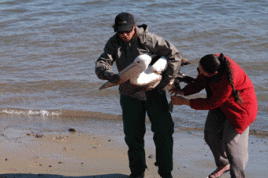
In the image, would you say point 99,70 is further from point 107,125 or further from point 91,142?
point 107,125

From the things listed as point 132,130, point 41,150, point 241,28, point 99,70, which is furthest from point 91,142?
point 241,28

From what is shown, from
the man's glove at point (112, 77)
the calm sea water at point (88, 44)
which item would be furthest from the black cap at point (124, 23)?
the calm sea water at point (88, 44)

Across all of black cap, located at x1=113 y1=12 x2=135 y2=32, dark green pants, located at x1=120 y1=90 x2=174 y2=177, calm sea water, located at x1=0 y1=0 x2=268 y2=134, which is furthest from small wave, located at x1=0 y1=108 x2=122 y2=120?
black cap, located at x1=113 y1=12 x2=135 y2=32

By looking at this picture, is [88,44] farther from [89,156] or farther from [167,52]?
[167,52]

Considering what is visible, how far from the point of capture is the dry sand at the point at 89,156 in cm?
406

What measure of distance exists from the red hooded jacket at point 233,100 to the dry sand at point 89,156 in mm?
907

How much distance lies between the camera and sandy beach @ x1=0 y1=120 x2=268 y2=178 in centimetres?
407

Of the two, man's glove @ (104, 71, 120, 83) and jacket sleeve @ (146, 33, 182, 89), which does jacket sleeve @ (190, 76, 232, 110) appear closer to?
jacket sleeve @ (146, 33, 182, 89)

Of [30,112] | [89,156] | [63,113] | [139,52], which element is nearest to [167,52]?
[139,52]

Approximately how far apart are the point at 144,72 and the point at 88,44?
7.27m

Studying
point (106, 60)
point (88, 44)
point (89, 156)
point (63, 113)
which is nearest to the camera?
point (106, 60)

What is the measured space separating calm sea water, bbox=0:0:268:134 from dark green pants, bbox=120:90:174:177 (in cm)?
207

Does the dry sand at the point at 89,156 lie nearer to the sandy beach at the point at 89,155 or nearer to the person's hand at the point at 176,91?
the sandy beach at the point at 89,155

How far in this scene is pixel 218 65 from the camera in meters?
3.22
